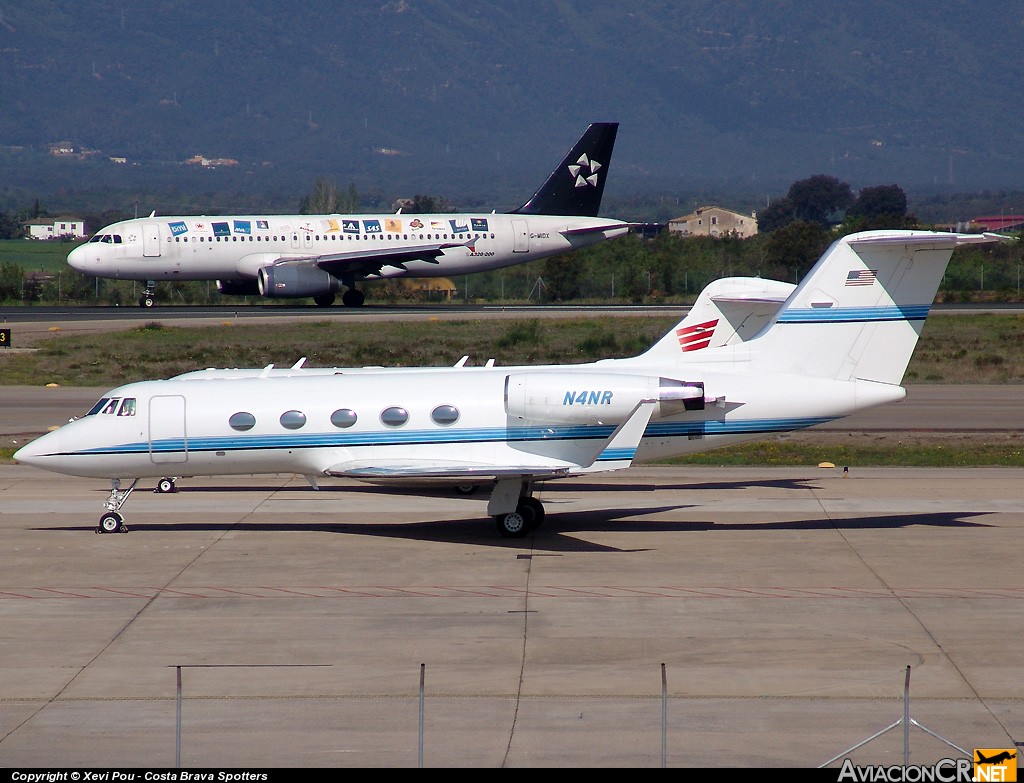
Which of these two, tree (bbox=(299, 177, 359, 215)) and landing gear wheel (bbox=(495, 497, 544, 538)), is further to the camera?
tree (bbox=(299, 177, 359, 215))

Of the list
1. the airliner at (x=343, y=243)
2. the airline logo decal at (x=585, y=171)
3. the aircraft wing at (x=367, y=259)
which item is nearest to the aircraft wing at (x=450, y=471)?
the airliner at (x=343, y=243)

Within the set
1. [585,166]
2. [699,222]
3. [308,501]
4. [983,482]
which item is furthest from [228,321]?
[699,222]

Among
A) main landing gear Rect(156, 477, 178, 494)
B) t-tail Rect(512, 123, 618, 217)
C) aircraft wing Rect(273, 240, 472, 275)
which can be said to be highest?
t-tail Rect(512, 123, 618, 217)

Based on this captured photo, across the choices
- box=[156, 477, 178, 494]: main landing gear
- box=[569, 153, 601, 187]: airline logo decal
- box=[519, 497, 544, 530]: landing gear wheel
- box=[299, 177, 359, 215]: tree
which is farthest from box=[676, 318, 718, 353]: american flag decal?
box=[299, 177, 359, 215]: tree

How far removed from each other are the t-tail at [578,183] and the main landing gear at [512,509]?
45943 millimetres

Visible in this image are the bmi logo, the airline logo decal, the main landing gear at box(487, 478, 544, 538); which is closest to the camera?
the bmi logo

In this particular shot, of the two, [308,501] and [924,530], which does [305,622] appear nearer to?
[308,501]

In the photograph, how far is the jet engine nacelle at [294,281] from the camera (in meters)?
60.1

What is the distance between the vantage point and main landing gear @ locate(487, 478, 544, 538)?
2083 centimetres

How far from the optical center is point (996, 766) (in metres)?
10.2

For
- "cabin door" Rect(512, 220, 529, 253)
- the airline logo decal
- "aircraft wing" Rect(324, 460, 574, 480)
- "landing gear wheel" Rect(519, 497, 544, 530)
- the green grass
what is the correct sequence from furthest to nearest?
1. the green grass
2. the airline logo decal
3. "cabin door" Rect(512, 220, 529, 253)
4. "landing gear wheel" Rect(519, 497, 544, 530)
5. "aircraft wing" Rect(324, 460, 574, 480)

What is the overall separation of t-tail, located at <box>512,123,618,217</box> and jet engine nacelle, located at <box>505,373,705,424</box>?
150 feet

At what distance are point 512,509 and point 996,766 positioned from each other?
1134cm

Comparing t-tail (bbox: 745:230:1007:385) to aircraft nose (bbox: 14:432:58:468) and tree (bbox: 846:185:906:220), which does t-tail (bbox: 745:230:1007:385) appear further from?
tree (bbox: 846:185:906:220)
